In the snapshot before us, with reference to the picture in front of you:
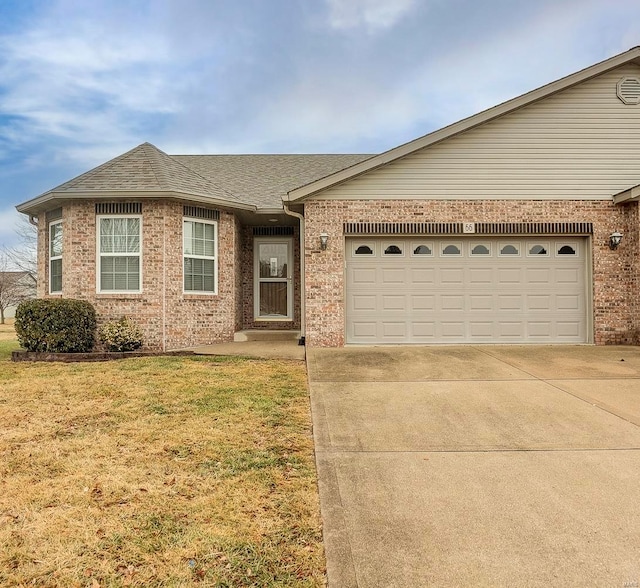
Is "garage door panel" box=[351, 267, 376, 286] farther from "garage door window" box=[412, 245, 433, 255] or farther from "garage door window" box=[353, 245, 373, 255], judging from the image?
"garage door window" box=[412, 245, 433, 255]

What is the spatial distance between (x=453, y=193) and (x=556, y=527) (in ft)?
26.5

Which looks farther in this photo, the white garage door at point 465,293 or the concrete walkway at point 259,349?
the white garage door at point 465,293

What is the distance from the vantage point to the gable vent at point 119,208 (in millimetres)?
9789

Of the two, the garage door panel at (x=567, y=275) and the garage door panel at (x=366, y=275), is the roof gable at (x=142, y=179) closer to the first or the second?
the garage door panel at (x=366, y=275)

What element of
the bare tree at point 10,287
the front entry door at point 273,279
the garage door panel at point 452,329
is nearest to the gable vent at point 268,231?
the front entry door at point 273,279

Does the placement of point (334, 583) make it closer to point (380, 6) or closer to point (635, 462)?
point (635, 462)

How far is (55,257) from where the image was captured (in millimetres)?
10586

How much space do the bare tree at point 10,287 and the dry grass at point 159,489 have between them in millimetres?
31993

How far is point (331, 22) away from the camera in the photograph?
50.9ft

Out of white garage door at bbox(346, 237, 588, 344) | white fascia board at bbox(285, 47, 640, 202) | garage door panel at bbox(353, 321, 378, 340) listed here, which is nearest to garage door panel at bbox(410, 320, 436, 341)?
white garage door at bbox(346, 237, 588, 344)

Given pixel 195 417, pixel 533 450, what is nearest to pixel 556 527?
pixel 533 450

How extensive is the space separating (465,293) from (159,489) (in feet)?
26.7

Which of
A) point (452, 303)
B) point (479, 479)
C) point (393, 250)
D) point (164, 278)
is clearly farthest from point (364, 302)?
point (479, 479)

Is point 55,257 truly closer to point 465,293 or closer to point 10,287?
point 465,293
